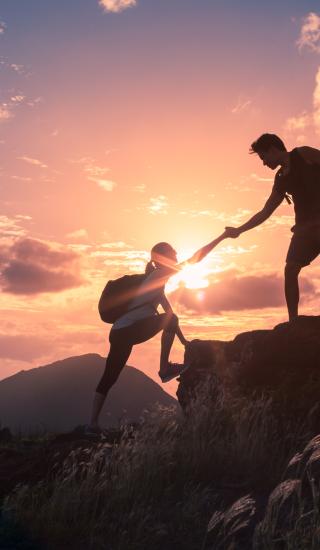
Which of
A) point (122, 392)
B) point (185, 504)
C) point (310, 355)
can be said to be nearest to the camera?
point (185, 504)

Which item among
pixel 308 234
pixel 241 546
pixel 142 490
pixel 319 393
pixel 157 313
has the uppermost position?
pixel 308 234

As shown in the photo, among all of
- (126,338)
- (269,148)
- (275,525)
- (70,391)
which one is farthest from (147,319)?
(70,391)

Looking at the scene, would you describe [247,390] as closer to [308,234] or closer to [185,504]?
[308,234]

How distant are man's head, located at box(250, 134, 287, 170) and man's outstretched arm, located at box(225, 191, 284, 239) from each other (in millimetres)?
465

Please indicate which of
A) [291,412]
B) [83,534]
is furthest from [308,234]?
[83,534]

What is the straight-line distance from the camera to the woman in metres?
8.35

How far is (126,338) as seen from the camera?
8.41 meters

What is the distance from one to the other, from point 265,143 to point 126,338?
2.85 meters

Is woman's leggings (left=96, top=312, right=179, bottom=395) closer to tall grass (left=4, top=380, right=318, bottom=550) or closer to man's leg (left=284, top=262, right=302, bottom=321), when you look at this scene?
tall grass (left=4, top=380, right=318, bottom=550)

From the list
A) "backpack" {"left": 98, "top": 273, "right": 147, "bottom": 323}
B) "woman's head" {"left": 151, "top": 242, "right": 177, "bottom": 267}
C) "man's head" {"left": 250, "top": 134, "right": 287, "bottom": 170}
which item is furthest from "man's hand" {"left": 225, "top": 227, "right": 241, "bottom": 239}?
"backpack" {"left": 98, "top": 273, "right": 147, "bottom": 323}

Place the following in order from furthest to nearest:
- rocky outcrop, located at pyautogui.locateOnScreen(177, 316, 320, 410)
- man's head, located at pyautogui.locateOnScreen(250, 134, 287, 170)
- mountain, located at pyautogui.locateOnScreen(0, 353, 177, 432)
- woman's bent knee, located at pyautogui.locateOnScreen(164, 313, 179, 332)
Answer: mountain, located at pyautogui.locateOnScreen(0, 353, 177, 432) → woman's bent knee, located at pyautogui.locateOnScreen(164, 313, 179, 332) → rocky outcrop, located at pyautogui.locateOnScreen(177, 316, 320, 410) → man's head, located at pyautogui.locateOnScreen(250, 134, 287, 170)

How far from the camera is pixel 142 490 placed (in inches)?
234

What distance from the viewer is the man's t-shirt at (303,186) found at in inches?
303

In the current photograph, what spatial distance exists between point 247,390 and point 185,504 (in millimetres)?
2941
